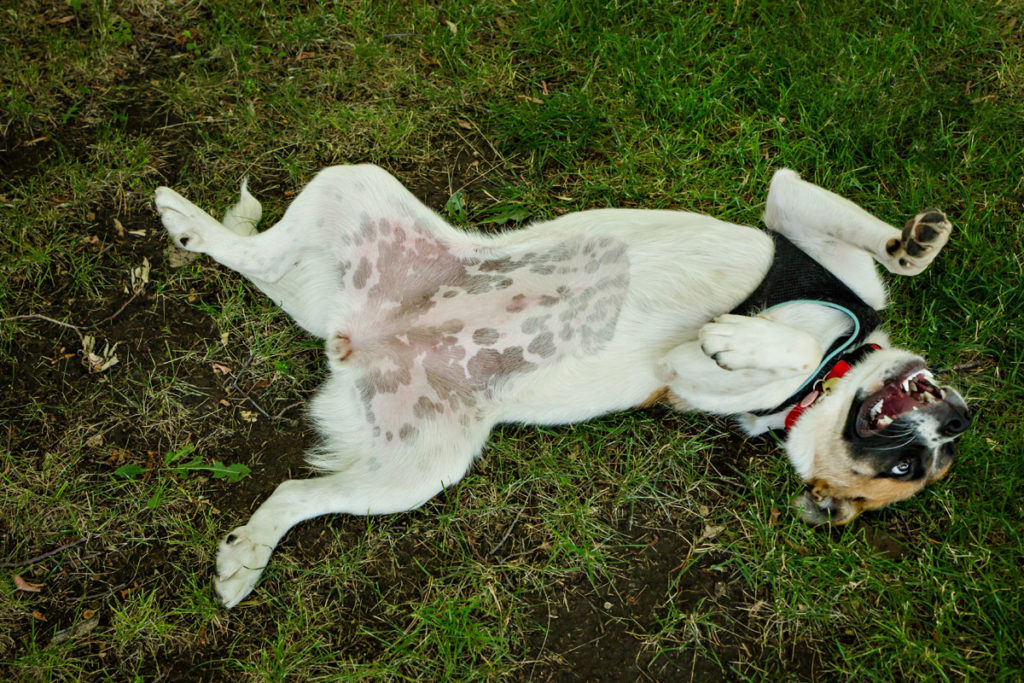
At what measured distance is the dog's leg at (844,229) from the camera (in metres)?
2.86

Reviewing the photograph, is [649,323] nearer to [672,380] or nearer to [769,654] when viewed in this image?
[672,380]

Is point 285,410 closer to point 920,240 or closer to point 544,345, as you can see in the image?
point 544,345

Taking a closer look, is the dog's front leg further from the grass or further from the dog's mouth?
the grass

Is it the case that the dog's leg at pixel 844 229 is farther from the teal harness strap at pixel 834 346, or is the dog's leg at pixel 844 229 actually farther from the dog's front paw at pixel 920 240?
the teal harness strap at pixel 834 346

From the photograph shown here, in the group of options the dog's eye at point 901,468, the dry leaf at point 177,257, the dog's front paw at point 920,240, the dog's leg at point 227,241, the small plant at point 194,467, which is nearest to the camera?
the dog's front paw at point 920,240

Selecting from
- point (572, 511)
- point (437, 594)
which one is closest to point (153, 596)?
point (437, 594)

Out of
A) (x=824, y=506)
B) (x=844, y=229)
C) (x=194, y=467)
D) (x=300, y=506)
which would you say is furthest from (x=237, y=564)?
(x=844, y=229)

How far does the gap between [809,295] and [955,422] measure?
0.77 meters

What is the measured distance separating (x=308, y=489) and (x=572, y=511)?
132cm

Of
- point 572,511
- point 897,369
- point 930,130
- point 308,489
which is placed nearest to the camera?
point 897,369

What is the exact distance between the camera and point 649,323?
3.06 metres

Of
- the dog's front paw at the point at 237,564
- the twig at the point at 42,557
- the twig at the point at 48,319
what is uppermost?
the twig at the point at 48,319

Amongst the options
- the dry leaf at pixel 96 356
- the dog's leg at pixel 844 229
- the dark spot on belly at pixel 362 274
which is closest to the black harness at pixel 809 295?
the dog's leg at pixel 844 229

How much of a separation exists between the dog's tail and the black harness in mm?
2461
